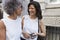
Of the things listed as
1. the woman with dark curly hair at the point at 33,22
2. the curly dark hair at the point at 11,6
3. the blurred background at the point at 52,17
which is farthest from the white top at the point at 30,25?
the blurred background at the point at 52,17

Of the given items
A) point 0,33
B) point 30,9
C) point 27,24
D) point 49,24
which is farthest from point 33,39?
point 49,24

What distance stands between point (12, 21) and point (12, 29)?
116mm

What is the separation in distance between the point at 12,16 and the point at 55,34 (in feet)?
13.4

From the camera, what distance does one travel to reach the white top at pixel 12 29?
8.61ft

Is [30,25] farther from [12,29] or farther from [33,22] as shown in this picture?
[12,29]

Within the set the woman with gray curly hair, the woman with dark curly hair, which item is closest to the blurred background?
the woman with dark curly hair

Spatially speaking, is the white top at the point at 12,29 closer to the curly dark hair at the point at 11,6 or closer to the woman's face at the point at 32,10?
the curly dark hair at the point at 11,6

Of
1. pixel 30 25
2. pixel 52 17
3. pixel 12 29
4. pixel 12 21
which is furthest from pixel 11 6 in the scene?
pixel 52 17

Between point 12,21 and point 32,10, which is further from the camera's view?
point 32,10

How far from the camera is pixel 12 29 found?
2.67 m

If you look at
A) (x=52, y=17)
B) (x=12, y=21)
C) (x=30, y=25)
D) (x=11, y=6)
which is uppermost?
(x=11, y=6)

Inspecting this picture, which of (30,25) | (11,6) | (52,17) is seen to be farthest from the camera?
(52,17)

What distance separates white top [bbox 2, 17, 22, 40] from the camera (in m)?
2.62

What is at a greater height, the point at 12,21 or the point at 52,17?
the point at 12,21
